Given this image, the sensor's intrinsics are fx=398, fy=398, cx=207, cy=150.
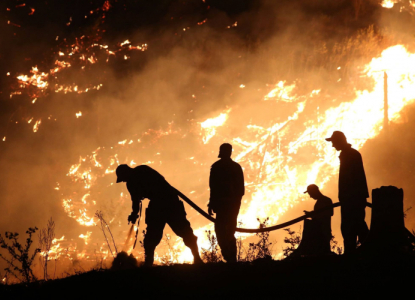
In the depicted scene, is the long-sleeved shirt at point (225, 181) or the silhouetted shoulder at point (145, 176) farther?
the silhouetted shoulder at point (145, 176)

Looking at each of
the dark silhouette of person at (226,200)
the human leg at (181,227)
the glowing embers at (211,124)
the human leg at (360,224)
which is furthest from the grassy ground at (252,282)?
the glowing embers at (211,124)

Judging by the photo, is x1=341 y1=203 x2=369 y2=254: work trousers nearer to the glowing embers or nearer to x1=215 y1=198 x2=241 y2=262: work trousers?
x1=215 y1=198 x2=241 y2=262: work trousers

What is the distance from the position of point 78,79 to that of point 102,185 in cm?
1231

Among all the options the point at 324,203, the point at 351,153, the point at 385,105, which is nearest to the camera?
the point at 351,153

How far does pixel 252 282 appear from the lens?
4.72 metres

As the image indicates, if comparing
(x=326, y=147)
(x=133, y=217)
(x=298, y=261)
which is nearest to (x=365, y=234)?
(x=298, y=261)

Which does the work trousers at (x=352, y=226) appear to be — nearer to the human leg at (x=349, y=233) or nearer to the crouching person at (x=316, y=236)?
the human leg at (x=349, y=233)

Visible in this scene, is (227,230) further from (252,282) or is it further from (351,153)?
(351,153)

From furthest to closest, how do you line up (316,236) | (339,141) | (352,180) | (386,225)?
1. (316,236)
2. (339,141)
3. (352,180)
4. (386,225)

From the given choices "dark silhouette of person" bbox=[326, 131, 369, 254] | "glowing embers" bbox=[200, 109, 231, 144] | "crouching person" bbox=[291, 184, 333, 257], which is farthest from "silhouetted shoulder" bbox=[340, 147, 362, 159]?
"glowing embers" bbox=[200, 109, 231, 144]

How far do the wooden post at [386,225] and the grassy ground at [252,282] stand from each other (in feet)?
0.74

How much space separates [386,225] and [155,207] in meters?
3.70

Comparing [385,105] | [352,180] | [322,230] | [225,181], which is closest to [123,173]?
[225,181]

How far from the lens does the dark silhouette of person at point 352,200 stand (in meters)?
6.15
